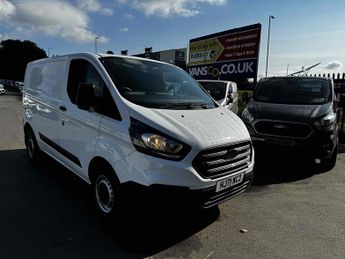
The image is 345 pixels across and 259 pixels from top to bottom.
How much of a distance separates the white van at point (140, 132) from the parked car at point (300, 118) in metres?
2.30

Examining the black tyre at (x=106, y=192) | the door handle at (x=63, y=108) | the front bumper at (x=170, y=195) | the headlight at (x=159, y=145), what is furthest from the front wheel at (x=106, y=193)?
the door handle at (x=63, y=108)

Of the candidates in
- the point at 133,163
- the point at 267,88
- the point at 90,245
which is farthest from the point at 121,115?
the point at 267,88

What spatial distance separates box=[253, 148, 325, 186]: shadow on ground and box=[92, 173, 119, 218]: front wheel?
2.86 metres

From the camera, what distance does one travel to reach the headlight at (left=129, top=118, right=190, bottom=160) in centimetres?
331

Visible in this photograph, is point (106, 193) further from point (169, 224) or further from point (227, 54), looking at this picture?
point (227, 54)

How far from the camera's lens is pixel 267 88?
320 inches

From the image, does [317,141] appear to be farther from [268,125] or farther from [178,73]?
[178,73]

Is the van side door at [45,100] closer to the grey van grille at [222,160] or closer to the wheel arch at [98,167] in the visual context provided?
the wheel arch at [98,167]

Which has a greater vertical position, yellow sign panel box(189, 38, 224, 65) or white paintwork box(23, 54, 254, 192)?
yellow sign panel box(189, 38, 224, 65)

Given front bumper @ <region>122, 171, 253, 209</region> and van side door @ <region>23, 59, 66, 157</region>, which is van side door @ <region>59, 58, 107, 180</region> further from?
front bumper @ <region>122, 171, 253, 209</region>

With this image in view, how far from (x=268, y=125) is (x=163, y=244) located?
3944 mm

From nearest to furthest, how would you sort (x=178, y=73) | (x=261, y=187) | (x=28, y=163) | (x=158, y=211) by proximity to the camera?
(x=158, y=211) < (x=178, y=73) < (x=261, y=187) < (x=28, y=163)

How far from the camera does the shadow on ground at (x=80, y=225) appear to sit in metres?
3.41

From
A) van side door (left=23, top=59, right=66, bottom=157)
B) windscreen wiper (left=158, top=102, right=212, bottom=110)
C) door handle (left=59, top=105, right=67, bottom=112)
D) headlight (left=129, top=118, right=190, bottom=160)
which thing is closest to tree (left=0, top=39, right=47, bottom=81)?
van side door (left=23, top=59, right=66, bottom=157)
